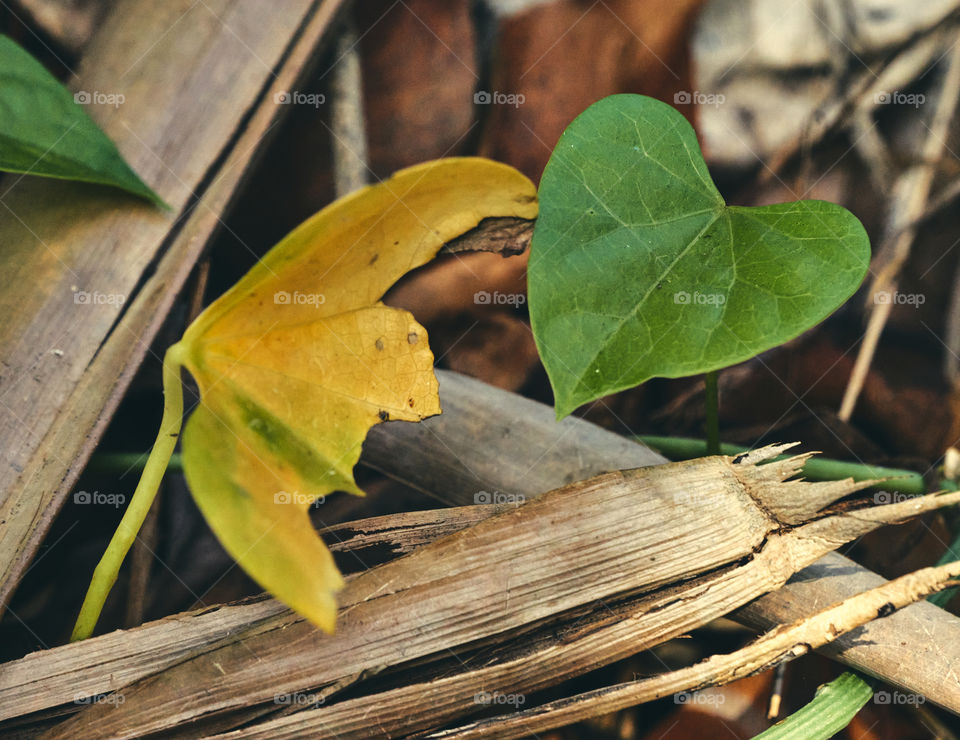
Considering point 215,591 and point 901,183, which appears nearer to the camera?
point 215,591

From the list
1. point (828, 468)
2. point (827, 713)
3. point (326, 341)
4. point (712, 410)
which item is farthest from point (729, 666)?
point (326, 341)

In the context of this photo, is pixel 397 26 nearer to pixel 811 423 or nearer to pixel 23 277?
pixel 23 277

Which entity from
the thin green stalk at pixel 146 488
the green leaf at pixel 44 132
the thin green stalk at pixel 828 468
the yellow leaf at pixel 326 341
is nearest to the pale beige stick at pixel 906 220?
the thin green stalk at pixel 828 468

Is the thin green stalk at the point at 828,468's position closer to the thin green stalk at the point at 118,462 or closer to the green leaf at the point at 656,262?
the green leaf at the point at 656,262

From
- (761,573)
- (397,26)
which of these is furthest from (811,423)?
(397,26)

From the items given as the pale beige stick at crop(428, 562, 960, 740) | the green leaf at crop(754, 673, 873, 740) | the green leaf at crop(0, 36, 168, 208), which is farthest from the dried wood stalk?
the green leaf at crop(0, 36, 168, 208)

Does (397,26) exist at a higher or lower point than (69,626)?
higher

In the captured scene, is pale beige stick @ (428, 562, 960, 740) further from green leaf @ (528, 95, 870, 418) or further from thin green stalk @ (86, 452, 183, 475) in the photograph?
thin green stalk @ (86, 452, 183, 475)
